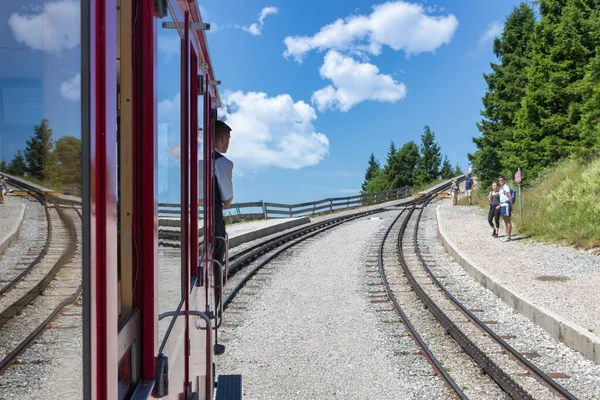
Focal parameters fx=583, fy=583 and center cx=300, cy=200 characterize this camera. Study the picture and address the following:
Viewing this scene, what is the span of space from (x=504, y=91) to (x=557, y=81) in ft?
32.8

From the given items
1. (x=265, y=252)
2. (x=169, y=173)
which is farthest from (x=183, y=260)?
(x=265, y=252)

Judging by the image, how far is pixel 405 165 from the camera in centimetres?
8625

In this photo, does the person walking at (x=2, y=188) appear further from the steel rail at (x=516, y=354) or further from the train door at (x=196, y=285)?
the steel rail at (x=516, y=354)

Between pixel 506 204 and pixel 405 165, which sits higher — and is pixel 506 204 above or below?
below

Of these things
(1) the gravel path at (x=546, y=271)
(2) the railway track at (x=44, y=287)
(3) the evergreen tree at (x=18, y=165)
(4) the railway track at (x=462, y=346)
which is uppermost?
(3) the evergreen tree at (x=18, y=165)

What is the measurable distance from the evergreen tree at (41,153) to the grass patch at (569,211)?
49.4 feet

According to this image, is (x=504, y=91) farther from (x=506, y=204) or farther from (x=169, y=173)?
(x=169, y=173)

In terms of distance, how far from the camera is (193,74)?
9.98 ft

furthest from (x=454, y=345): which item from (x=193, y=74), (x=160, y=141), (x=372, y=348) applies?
(x=160, y=141)

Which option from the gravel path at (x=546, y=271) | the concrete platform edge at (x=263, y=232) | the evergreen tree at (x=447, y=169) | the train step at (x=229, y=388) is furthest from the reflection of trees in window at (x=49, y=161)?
the evergreen tree at (x=447, y=169)

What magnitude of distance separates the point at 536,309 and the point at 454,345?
1658 millimetres

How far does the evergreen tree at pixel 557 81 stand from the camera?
2520 centimetres

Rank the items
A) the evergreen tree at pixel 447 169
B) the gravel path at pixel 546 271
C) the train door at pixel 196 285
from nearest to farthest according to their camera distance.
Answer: the train door at pixel 196 285 → the gravel path at pixel 546 271 → the evergreen tree at pixel 447 169

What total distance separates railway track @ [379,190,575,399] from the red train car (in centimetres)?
372
